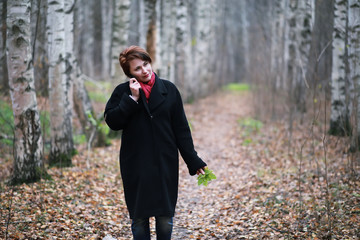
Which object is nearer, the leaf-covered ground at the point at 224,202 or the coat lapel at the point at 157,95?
the coat lapel at the point at 157,95

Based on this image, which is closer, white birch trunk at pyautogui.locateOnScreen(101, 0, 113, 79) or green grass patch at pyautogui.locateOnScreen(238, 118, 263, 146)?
green grass patch at pyautogui.locateOnScreen(238, 118, 263, 146)

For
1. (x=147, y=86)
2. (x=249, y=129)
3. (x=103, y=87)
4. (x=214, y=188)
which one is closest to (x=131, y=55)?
(x=147, y=86)

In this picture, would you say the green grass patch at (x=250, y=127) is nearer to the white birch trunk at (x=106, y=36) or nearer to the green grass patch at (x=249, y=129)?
the green grass patch at (x=249, y=129)

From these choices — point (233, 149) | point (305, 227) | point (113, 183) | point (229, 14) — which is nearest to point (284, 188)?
point (305, 227)

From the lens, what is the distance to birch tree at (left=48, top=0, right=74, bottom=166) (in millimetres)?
6566

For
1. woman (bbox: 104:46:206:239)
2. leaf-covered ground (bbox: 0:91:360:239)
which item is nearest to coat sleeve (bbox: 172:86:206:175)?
woman (bbox: 104:46:206:239)

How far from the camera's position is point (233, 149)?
9836 millimetres

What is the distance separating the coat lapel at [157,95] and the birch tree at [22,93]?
2.78m

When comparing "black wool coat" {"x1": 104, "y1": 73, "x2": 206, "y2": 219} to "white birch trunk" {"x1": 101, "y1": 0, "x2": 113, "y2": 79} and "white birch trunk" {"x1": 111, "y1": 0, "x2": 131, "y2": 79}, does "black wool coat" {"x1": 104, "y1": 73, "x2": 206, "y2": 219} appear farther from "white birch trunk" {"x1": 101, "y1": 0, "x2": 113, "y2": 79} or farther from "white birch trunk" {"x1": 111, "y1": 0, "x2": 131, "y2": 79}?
"white birch trunk" {"x1": 101, "y1": 0, "x2": 113, "y2": 79}

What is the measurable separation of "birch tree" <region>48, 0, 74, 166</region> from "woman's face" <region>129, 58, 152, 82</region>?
12.8 ft

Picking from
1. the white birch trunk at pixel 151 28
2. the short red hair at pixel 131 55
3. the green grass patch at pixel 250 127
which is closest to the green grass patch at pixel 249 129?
the green grass patch at pixel 250 127

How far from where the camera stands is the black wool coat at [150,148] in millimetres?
3127

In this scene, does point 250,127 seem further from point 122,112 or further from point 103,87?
point 122,112

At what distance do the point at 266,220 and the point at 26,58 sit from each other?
161 inches
